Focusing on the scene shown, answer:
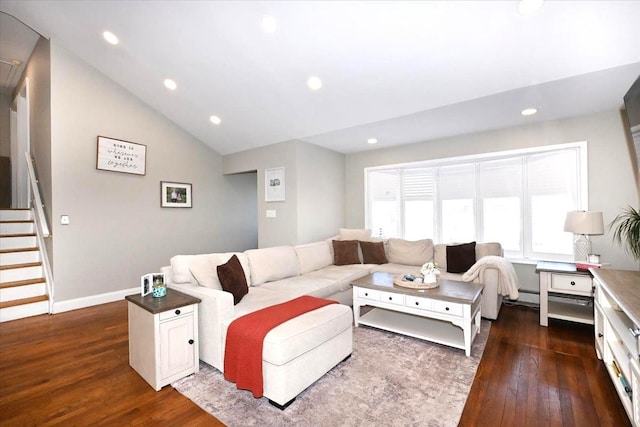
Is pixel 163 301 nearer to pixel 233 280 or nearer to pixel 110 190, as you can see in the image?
pixel 233 280

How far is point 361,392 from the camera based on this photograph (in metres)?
2.01

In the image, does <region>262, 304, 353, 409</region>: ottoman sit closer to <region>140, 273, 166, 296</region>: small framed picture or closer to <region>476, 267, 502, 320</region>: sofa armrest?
<region>140, 273, 166, 296</region>: small framed picture

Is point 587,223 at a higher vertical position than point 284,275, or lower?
higher

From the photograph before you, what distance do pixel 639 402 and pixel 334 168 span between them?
457 centimetres

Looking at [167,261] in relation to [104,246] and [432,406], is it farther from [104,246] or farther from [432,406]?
[432,406]

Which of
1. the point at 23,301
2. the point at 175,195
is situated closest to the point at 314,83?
the point at 175,195

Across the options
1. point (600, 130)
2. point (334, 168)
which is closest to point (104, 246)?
point (334, 168)

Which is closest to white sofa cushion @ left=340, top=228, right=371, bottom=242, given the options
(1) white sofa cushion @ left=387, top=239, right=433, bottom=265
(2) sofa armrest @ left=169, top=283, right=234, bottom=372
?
(1) white sofa cushion @ left=387, top=239, right=433, bottom=265

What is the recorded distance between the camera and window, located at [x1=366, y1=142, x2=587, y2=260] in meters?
3.73

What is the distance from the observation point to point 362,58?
2.71 meters

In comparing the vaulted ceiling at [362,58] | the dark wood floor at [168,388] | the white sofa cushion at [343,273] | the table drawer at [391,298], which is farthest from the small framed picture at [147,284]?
the vaulted ceiling at [362,58]

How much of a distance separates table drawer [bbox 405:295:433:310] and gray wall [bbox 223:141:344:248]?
2.20m

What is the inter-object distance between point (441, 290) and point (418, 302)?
257 mm

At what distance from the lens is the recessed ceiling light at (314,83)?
3.13 m
